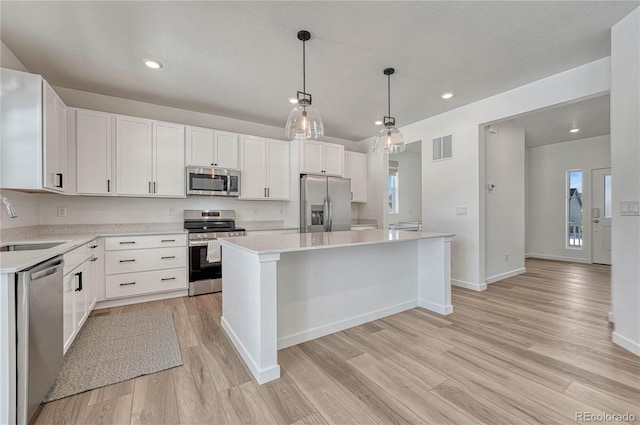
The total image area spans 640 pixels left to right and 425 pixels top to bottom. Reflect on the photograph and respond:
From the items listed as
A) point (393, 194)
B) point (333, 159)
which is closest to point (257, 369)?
point (333, 159)

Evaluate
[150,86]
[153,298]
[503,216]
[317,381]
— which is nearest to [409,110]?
[503,216]

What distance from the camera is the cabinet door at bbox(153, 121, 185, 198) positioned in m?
3.76

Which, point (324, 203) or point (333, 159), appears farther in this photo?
point (333, 159)

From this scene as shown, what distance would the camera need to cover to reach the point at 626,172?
90.5 inches

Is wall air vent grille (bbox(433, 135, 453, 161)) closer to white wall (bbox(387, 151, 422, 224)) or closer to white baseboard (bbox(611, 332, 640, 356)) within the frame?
white wall (bbox(387, 151, 422, 224))

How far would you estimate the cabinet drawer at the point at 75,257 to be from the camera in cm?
212

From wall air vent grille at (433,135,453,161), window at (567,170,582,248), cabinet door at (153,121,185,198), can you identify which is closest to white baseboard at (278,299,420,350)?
wall air vent grille at (433,135,453,161)

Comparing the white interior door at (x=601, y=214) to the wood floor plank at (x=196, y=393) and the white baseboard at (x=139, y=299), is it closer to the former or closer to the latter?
the wood floor plank at (x=196, y=393)

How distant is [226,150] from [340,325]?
3033 mm

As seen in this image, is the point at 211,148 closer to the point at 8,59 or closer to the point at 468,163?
the point at 8,59

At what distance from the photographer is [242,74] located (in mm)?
3148

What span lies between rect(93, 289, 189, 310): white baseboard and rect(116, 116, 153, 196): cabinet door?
52.0 inches

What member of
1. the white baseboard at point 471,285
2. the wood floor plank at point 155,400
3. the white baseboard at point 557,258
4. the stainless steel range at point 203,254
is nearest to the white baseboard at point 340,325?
the wood floor plank at point 155,400

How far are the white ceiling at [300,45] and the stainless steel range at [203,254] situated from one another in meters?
1.81
